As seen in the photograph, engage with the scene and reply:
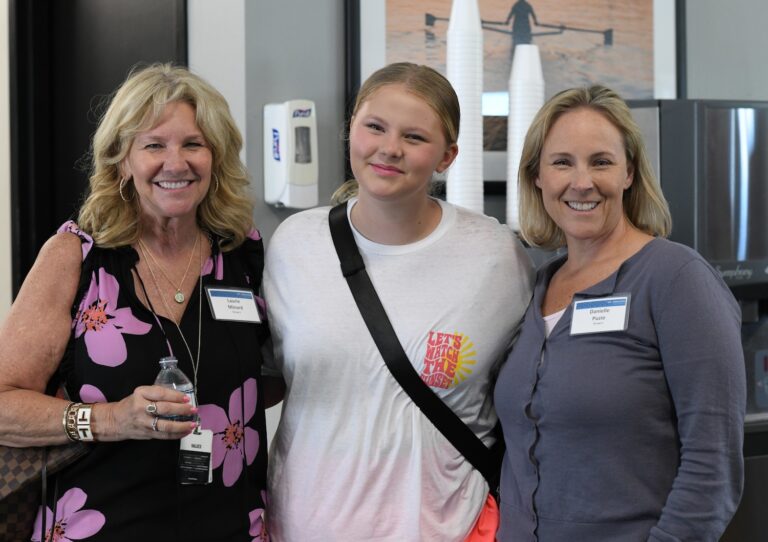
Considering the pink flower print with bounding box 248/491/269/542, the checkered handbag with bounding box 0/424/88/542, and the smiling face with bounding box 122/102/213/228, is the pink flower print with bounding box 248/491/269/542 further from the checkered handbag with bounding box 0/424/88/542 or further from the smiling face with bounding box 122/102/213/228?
the smiling face with bounding box 122/102/213/228

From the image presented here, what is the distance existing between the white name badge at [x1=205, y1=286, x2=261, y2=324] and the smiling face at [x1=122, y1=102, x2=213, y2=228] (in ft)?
0.57

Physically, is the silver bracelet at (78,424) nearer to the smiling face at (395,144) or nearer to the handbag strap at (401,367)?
the handbag strap at (401,367)

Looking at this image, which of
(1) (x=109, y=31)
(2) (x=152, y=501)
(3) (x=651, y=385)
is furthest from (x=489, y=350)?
(1) (x=109, y=31)

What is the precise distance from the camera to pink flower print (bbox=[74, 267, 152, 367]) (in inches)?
70.0

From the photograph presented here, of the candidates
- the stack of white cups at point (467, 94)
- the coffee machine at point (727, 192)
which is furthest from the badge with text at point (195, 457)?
the coffee machine at point (727, 192)

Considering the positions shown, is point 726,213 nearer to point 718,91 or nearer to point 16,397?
point 718,91

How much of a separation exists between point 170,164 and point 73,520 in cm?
68

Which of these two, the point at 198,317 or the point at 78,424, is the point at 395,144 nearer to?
the point at 198,317

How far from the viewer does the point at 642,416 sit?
1618 millimetres

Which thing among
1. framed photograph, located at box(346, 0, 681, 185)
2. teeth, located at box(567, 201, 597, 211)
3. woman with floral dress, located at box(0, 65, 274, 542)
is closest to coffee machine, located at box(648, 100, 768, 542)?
framed photograph, located at box(346, 0, 681, 185)

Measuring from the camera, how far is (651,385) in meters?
1.62

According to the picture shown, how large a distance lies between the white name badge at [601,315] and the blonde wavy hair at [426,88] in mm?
434

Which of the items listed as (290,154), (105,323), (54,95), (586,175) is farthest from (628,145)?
(54,95)

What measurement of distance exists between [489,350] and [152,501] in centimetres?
69
